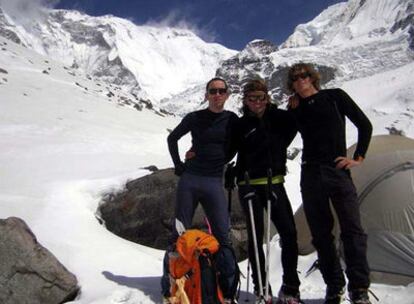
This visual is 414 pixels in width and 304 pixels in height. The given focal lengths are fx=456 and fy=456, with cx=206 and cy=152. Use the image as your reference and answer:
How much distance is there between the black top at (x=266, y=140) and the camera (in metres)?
5.69

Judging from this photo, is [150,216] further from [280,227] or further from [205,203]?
[280,227]

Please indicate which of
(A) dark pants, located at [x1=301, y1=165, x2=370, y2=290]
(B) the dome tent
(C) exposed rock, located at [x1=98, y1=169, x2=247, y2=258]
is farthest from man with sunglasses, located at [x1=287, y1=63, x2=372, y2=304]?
(C) exposed rock, located at [x1=98, y1=169, x2=247, y2=258]

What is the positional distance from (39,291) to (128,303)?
1.25m

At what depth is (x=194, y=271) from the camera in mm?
5406

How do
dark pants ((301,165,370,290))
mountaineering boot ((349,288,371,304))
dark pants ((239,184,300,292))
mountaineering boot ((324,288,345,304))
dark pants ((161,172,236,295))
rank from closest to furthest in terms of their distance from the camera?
mountaineering boot ((349,288,371,304)) → dark pants ((301,165,370,290)) → mountaineering boot ((324,288,345,304)) → dark pants ((239,184,300,292)) → dark pants ((161,172,236,295))

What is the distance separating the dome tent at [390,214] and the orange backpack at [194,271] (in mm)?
2358

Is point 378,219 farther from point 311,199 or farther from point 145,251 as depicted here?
point 145,251

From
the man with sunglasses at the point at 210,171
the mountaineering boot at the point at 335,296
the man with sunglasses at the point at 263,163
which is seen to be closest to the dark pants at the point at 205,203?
the man with sunglasses at the point at 210,171

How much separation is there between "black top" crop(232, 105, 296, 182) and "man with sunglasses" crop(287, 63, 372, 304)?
0.72 ft

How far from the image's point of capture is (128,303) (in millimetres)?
6195

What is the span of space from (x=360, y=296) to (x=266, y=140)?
6.81ft

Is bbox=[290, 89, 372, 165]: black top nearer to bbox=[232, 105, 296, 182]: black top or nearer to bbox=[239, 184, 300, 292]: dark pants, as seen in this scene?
bbox=[232, 105, 296, 182]: black top

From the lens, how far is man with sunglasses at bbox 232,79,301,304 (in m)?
5.62

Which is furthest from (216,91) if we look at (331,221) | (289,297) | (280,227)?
(289,297)
